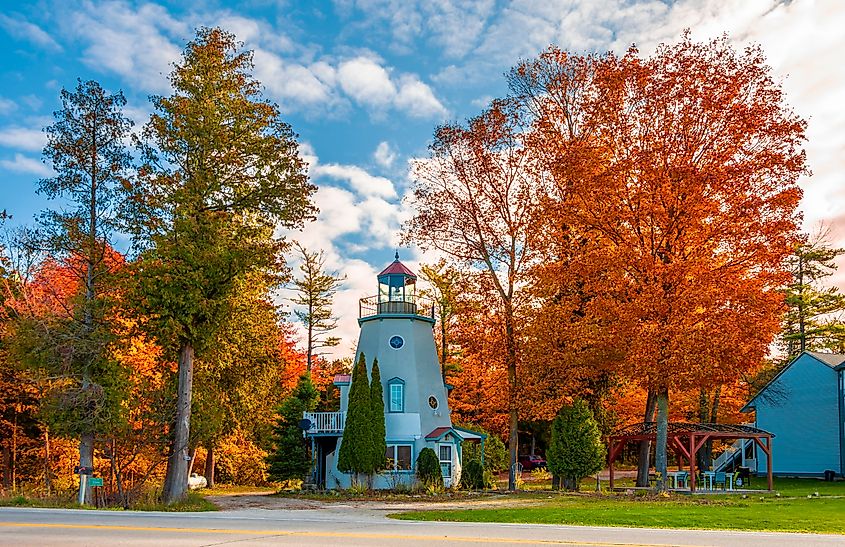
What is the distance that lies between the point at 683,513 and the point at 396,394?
48.2ft

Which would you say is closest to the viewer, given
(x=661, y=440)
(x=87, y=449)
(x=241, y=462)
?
(x=87, y=449)

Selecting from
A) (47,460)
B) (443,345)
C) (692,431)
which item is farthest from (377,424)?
(443,345)

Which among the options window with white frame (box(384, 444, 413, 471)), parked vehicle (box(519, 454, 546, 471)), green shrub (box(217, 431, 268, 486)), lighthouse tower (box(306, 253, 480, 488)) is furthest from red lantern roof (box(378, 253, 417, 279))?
parked vehicle (box(519, 454, 546, 471))

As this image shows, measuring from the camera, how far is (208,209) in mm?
21875

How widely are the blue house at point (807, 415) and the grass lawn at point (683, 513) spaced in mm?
13945

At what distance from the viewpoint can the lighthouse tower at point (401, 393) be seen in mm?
28797

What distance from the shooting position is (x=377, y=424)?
27734mm

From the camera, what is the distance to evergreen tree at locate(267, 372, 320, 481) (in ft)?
99.7

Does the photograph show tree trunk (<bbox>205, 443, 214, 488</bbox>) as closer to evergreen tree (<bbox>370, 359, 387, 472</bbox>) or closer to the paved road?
evergreen tree (<bbox>370, 359, 387, 472</bbox>)

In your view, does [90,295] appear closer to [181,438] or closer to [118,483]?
[181,438]

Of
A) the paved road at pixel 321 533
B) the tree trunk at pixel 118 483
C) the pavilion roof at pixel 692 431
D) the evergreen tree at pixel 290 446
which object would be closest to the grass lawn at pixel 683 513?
the paved road at pixel 321 533

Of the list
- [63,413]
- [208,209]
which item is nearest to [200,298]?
[208,209]

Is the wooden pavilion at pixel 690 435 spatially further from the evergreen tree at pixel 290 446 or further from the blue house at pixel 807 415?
the evergreen tree at pixel 290 446

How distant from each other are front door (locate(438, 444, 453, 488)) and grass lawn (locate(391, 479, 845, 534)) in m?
6.36
